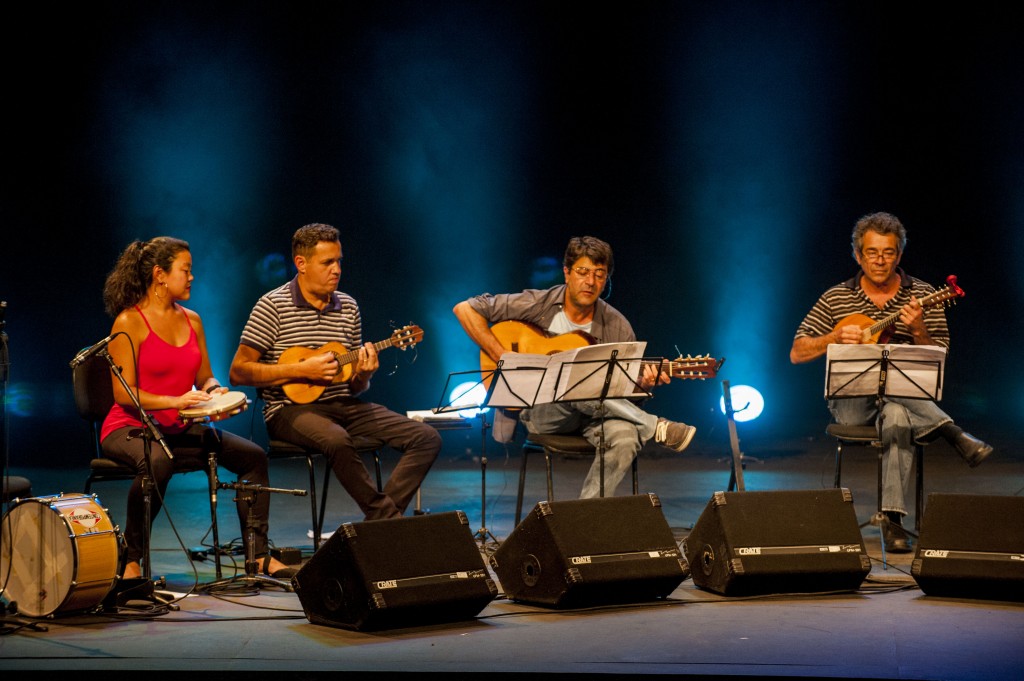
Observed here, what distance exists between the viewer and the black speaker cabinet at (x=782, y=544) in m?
4.12

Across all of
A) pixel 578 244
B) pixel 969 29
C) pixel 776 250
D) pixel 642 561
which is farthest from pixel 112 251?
pixel 969 29

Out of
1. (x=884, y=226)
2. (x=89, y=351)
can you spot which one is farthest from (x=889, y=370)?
(x=89, y=351)

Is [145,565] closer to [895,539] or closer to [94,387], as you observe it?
[94,387]

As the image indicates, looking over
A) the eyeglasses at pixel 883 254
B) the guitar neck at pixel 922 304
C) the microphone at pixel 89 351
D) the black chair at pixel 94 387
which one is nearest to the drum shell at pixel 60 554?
the black chair at pixel 94 387

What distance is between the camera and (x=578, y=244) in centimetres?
572

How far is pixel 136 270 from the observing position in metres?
4.88

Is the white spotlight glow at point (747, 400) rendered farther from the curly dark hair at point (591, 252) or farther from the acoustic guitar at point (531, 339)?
the curly dark hair at point (591, 252)

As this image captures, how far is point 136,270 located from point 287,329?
797 mm

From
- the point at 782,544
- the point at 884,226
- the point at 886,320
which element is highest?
the point at 884,226

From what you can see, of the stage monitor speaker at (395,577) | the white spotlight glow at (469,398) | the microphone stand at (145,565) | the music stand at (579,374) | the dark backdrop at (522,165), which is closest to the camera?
the stage monitor speaker at (395,577)

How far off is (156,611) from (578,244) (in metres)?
2.80

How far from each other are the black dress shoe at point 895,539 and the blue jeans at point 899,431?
90mm

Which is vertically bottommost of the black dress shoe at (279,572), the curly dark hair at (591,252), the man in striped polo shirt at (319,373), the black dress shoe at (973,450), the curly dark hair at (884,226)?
the black dress shoe at (279,572)

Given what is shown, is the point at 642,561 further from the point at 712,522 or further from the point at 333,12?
the point at 333,12
